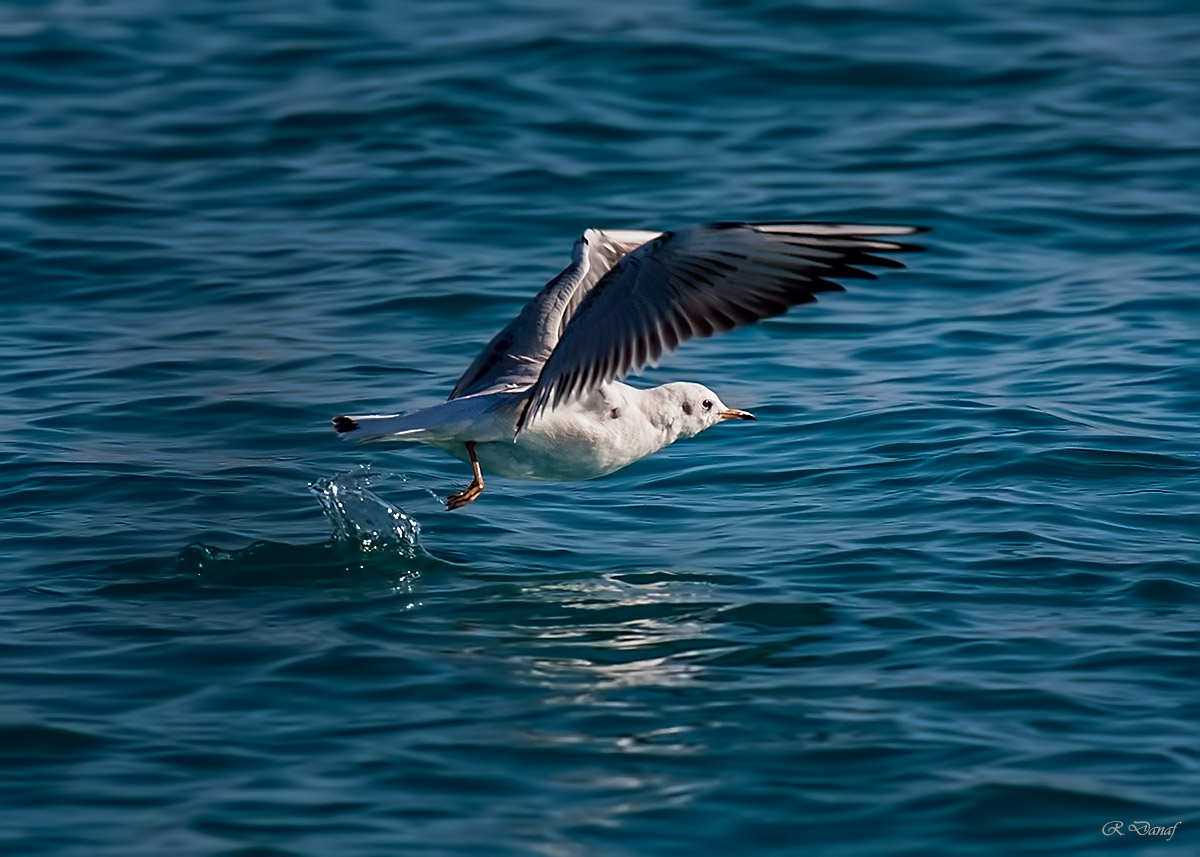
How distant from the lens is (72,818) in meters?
4.94

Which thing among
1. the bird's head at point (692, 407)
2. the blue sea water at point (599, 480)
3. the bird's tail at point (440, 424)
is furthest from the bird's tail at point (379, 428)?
the bird's head at point (692, 407)

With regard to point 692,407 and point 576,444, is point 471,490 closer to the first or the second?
point 576,444

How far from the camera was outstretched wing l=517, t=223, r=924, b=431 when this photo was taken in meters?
6.54

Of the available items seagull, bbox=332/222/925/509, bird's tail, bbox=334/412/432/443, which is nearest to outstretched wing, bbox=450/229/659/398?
seagull, bbox=332/222/925/509

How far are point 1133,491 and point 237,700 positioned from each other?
4361mm

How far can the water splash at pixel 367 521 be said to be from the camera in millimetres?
7383

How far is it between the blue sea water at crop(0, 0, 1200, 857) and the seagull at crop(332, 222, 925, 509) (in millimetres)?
561

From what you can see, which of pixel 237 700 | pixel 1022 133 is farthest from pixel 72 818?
pixel 1022 133

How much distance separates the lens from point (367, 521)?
7465 mm

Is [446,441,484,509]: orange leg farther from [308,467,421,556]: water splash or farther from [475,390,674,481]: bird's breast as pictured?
[308,467,421,556]: water splash

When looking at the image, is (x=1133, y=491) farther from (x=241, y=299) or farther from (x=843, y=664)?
(x=241, y=299)

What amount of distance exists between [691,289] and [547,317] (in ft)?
3.55

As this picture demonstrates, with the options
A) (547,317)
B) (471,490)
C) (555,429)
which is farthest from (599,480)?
(555,429)

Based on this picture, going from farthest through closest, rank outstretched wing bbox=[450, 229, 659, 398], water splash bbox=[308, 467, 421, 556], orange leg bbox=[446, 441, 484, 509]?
outstretched wing bbox=[450, 229, 659, 398] < water splash bbox=[308, 467, 421, 556] < orange leg bbox=[446, 441, 484, 509]
